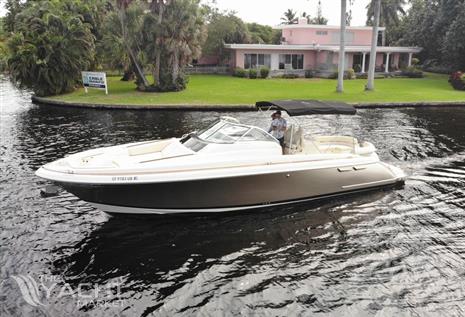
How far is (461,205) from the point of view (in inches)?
423

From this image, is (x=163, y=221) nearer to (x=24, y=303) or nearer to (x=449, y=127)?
(x=24, y=303)

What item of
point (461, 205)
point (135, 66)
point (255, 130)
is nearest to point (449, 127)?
point (461, 205)

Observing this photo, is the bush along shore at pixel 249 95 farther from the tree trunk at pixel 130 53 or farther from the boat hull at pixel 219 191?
the boat hull at pixel 219 191

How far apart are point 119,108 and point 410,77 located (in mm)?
32870

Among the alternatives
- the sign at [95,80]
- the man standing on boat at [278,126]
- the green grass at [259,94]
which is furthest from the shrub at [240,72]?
the man standing on boat at [278,126]

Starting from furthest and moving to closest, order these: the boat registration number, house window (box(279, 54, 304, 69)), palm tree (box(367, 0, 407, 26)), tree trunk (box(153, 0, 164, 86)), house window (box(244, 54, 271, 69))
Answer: palm tree (box(367, 0, 407, 26))
house window (box(279, 54, 304, 69))
house window (box(244, 54, 271, 69))
tree trunk (box(153, 0, 164, 86))
the boat registration number

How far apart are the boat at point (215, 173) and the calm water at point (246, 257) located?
502 mm

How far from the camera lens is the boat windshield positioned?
32.4ft

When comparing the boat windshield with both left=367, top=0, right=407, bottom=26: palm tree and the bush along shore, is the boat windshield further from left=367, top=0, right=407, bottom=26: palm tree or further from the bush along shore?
left=367, top=0, right=407, bottom=26: palm tree

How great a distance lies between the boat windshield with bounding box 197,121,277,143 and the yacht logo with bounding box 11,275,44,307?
4723 millimetres

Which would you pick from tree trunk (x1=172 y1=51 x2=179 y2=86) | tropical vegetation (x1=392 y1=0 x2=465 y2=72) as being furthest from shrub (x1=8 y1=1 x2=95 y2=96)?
tropical vegetation (x1=392 y1=0 x2=465 y2=72)

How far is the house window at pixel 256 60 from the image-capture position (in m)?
46.1

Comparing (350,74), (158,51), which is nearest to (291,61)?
(350,74)

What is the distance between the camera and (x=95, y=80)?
98.0 feet
